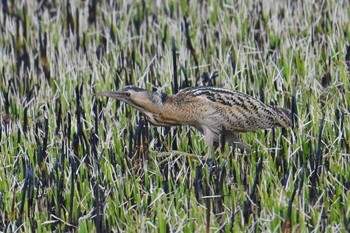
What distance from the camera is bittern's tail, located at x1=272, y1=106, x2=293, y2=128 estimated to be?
5.49 m

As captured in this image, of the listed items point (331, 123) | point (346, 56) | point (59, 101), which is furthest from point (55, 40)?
point (331, 123)

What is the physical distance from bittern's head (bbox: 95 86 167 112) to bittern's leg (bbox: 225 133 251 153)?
1.19 feet

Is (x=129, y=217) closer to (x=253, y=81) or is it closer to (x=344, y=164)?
(x=344, y=164)

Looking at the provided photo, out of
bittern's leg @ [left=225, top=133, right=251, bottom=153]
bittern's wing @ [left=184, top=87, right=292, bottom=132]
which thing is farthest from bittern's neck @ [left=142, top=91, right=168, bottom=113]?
bittern's leg @ [left=225, top=133, right=251, bottom=153]

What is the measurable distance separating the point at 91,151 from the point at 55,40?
218cm

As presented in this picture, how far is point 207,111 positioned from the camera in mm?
5379

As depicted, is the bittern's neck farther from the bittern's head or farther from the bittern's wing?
the bittern's wing

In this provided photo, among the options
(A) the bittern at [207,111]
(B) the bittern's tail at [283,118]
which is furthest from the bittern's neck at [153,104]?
(B) the bittern's tail at [283,118]

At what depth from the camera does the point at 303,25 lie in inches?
287

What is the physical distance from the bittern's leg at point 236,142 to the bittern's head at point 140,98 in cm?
36

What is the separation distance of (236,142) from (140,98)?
0.50 metres

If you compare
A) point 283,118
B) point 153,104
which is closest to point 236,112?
point 283,118

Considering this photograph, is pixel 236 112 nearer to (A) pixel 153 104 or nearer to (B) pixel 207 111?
(B) pixel 207 111

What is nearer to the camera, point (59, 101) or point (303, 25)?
point (59, 101)
